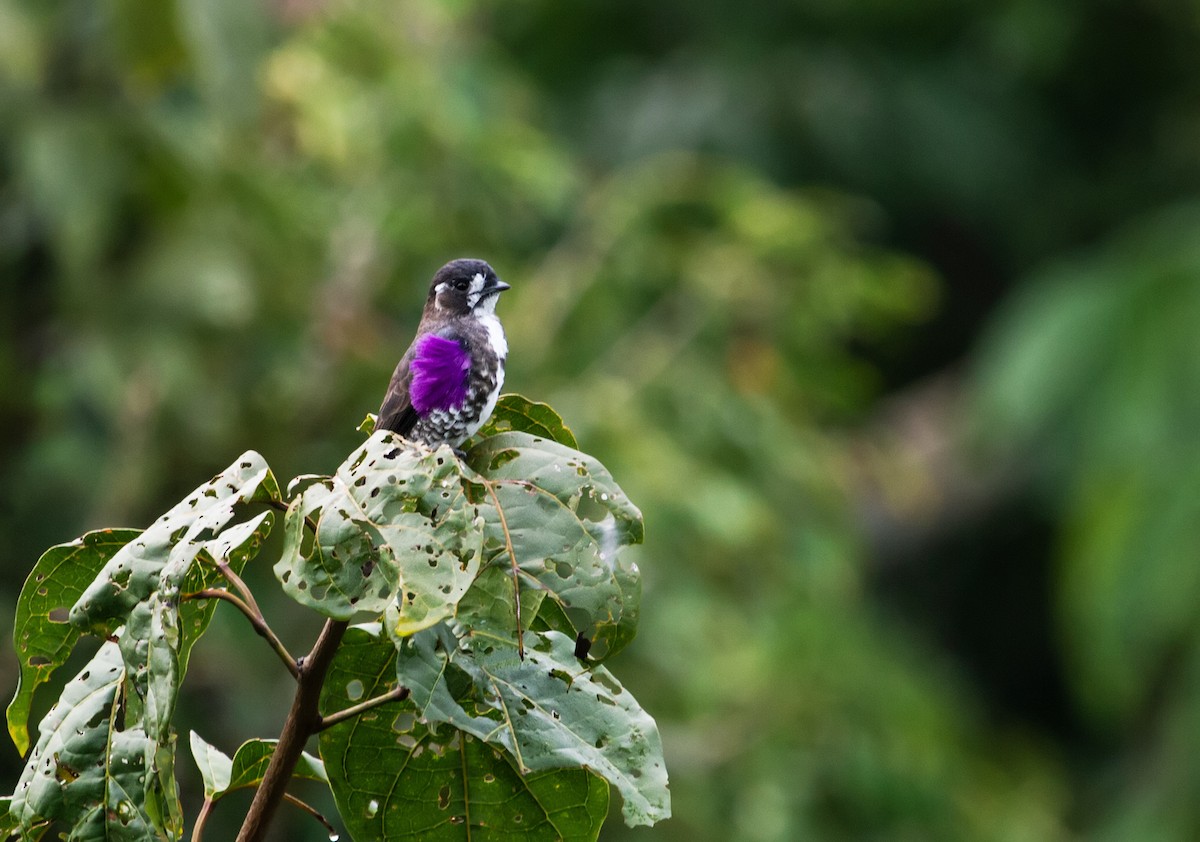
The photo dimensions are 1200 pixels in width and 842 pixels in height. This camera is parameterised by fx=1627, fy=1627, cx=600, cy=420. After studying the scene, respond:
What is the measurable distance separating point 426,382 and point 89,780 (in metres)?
0.98

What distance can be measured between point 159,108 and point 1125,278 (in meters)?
5.02

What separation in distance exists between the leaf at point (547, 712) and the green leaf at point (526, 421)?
0.80 feet

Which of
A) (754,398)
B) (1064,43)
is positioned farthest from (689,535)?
(1064,43)

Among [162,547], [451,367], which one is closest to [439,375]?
[451,367]

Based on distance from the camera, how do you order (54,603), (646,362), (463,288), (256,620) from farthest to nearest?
(646,362) < (463,288) < (54,603) < (256,620)

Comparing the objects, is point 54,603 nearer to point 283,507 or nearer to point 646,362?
point 283,507

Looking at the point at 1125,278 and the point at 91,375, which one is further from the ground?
the point at 1125,278

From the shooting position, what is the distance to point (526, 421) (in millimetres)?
1874

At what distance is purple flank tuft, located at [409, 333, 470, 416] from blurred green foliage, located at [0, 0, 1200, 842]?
2.14 metres

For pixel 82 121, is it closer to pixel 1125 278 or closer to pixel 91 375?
pixel 91 375

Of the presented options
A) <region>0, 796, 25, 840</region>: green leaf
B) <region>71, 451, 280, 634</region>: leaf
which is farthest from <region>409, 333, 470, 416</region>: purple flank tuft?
<region>0, 796, 25, 840</region>: green leaf

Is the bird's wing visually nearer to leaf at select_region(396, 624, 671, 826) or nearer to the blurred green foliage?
leaf at select_region(396, 624, 671, 826)

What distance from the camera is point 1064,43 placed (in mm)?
11828

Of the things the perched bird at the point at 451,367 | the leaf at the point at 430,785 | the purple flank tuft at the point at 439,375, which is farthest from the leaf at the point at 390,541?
the purple flank tuft at the point at 439,375
